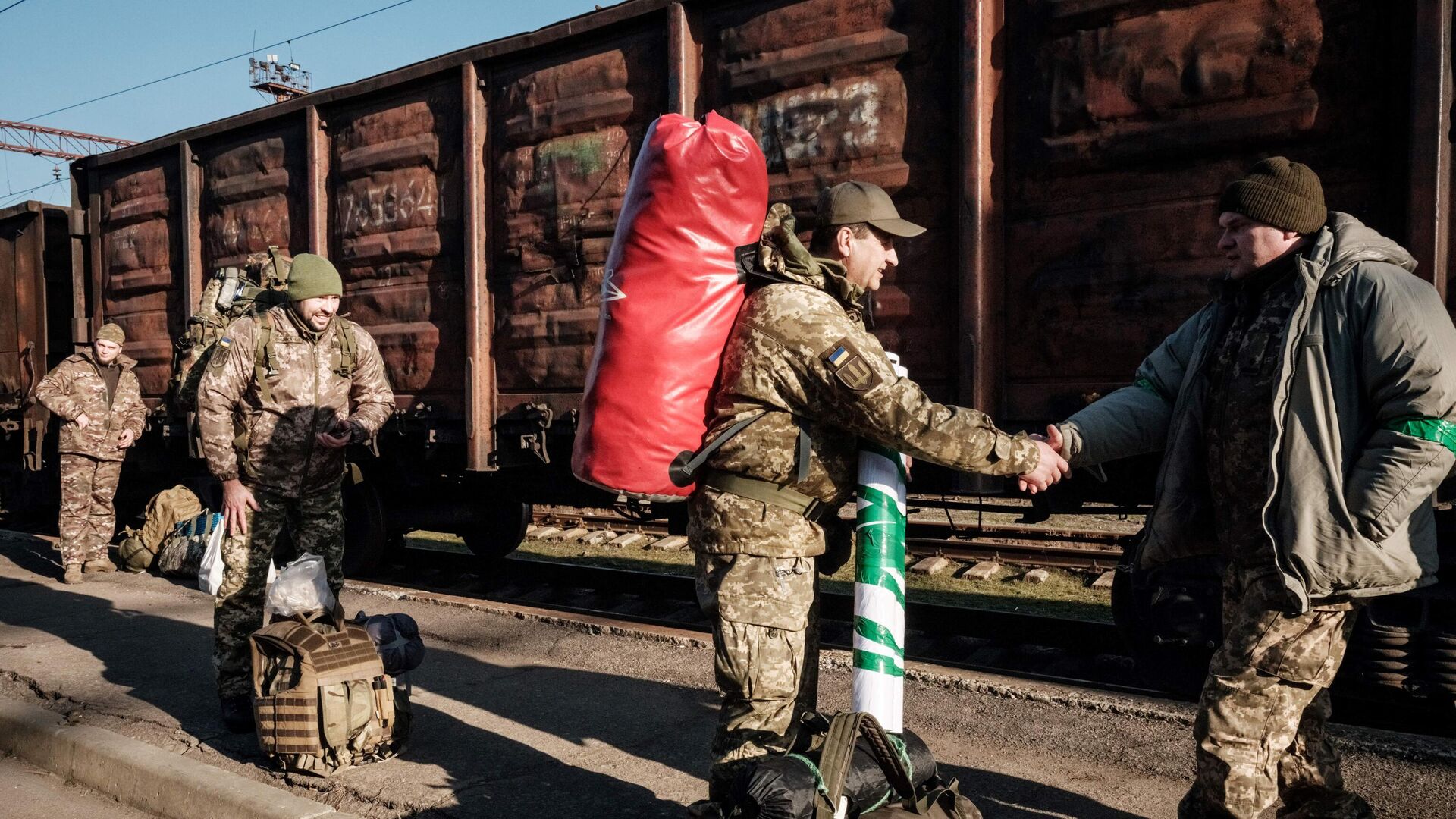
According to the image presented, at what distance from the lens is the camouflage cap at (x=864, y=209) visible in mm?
2975

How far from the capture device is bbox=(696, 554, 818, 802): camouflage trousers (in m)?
2.83

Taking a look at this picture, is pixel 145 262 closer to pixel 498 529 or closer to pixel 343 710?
pixel 498 529

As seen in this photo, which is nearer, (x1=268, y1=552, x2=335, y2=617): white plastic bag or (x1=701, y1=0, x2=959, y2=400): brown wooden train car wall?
(x1=268, y1=552, x2=335, y2=617): white plastic bag

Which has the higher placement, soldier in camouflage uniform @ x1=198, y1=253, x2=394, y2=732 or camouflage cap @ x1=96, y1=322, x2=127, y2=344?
camouflage cap @ x1=96, y1=322, x2=127, y2=344

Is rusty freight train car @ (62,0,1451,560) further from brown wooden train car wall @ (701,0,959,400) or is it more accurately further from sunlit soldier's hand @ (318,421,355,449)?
sunlit soldier's hand @ (318,421,355,449)

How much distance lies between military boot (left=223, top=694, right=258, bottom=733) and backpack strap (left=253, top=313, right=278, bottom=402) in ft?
4.04

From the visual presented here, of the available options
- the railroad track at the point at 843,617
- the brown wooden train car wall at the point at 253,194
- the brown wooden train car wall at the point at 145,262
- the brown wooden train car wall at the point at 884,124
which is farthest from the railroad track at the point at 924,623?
the brown wooden train car wall at the point at 145,262

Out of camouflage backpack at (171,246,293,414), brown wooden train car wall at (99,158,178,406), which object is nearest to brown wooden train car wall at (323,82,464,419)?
camouflage backpack at (171,246,293,414)

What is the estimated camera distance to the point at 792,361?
2.82 m

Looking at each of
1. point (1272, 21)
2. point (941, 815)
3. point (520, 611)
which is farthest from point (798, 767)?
point (520, 611)

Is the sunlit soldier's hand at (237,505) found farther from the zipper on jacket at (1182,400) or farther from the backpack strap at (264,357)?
the zipper on jacket at (1182,400)

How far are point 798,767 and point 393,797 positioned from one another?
72.5 inches

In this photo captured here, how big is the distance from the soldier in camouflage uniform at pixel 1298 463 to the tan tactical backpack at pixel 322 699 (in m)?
2.71

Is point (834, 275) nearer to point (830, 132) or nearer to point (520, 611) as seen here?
point (830, 132)
